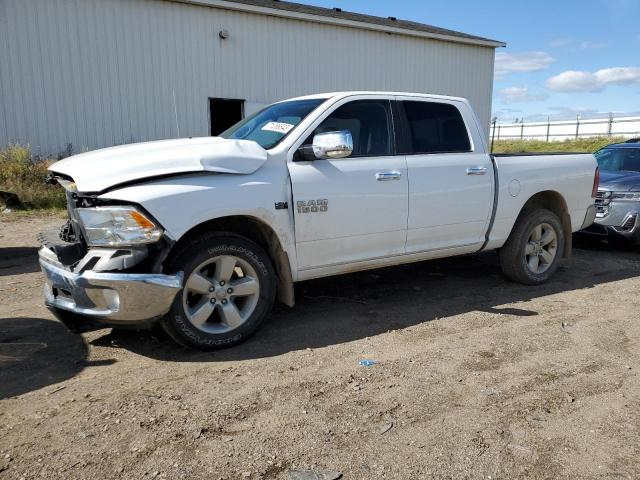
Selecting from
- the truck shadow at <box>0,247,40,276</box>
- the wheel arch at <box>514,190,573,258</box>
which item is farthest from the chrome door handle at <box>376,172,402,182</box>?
the truck shadow at <box>0,247,40,276</box>

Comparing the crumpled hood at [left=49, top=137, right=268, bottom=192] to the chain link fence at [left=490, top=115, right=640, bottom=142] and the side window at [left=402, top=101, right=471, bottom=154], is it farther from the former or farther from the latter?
the chain link fence at [left=490, top=115, right=640, bottom=142]

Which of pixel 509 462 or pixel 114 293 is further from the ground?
pixel 114 293

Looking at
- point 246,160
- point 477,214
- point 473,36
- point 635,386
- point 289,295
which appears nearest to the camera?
point 635,386

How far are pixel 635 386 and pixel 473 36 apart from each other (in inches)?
817

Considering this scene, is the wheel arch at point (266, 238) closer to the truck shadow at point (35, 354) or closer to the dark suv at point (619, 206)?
the truck shadow at point (35, 354)

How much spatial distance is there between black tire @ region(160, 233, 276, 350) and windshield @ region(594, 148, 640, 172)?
7.25 m

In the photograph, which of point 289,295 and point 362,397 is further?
point 289,295

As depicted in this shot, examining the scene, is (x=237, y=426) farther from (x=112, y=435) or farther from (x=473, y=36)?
(x=473, y=36)

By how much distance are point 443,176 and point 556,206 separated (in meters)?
1.99

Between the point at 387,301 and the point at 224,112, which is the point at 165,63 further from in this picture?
the point at 387,301

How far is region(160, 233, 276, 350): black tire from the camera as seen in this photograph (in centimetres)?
371

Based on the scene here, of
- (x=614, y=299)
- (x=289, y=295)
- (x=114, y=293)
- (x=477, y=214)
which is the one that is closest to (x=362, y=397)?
(x=289, y=295)

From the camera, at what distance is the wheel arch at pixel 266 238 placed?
160 inches

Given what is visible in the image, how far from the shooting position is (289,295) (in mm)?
4270
